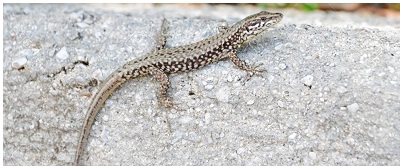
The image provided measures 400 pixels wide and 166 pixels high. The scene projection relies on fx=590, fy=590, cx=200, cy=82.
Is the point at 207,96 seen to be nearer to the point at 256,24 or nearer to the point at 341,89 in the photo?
the point at 256,24

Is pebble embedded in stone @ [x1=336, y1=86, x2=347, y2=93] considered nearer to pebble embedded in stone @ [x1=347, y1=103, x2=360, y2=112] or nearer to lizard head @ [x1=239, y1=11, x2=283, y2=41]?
pebble embedded in stone @ [x1=347, y1=103, x2=360, y2=112]

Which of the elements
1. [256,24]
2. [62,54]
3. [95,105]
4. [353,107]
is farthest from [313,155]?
[62,54]

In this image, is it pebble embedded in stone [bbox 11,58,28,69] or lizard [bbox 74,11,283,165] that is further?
pebble embedded in stone [bbox 11,58,28,69]

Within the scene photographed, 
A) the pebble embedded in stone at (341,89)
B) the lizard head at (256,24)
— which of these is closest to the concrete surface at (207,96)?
the pebble embedded in stone at (341,89)

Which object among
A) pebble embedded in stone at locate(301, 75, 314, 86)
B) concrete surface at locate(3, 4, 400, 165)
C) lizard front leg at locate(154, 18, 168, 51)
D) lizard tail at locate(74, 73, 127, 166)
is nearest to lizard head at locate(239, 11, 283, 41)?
concrete surface at locate(3, 4, 400, 165)

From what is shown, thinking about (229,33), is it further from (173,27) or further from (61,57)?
(61,57)
